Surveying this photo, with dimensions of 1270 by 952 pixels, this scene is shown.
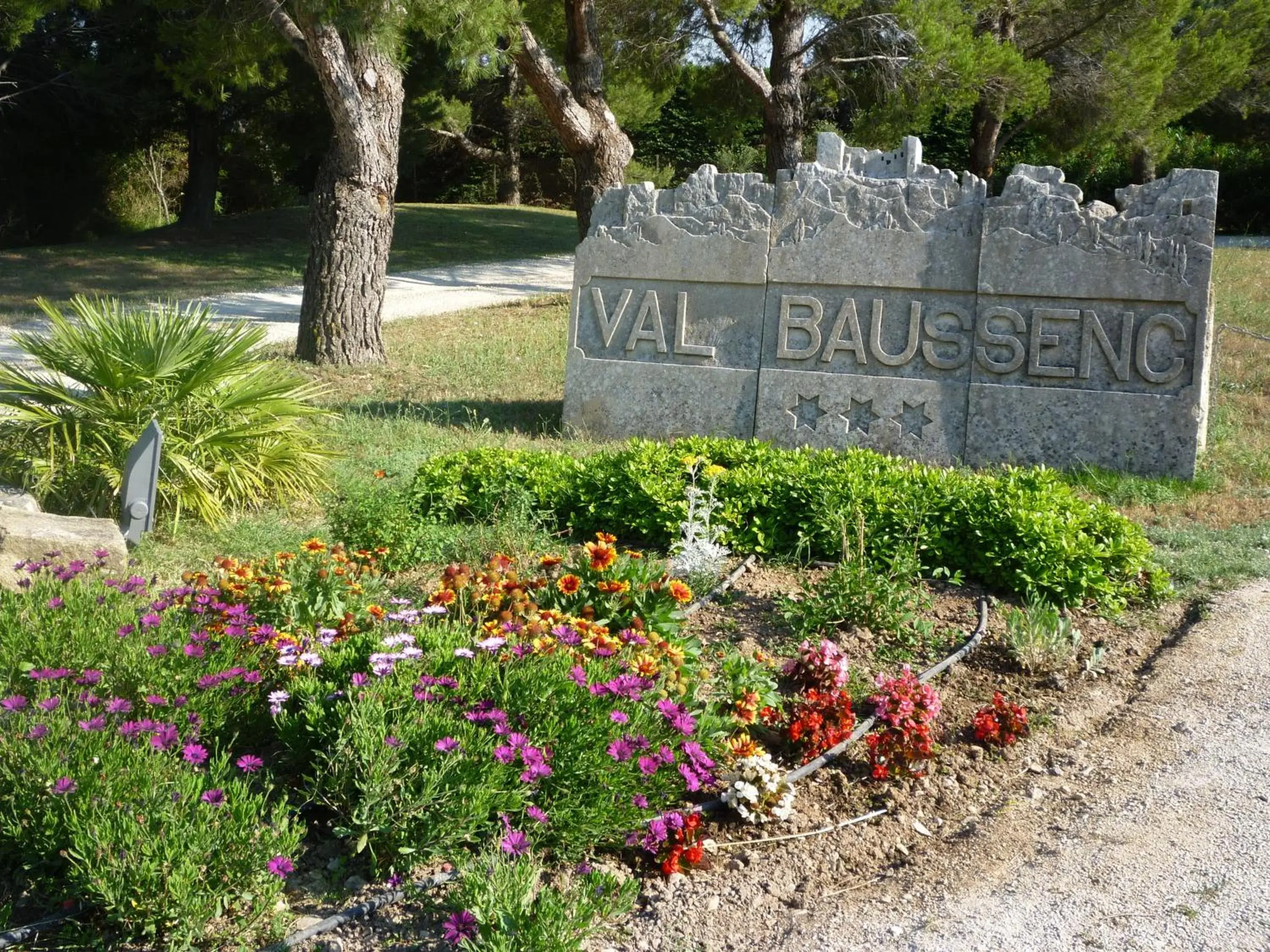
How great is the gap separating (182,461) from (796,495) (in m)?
3.03

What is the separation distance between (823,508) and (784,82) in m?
11.2

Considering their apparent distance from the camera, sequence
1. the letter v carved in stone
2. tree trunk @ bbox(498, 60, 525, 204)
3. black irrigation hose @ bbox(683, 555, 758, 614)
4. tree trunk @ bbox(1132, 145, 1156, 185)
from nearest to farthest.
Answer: black irrigation hose @ bbox(683, 555, 758, 614) < the letter v carved in stone < tree trunk @ bbox(1132, 145, 1156, 185) < tree trunk @ bbox(498, 60, 525, 204)

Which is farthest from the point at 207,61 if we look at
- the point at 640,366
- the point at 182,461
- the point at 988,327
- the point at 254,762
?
the point at 254,762

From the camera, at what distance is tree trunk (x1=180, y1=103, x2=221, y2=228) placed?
74.8 ft

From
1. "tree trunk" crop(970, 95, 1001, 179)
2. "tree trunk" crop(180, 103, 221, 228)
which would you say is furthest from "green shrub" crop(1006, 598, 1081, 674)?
"tree trunk" crop(180, 103, 221, 228)

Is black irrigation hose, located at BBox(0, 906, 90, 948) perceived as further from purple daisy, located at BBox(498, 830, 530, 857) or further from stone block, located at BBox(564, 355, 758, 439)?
stone block, located at BBox(564, 355, 758, 439)

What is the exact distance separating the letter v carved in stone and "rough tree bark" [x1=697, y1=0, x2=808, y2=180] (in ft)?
25.3

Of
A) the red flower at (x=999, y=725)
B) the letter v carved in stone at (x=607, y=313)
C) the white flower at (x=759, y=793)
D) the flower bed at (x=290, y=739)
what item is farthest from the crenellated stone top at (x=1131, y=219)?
the white flower at (x=759, y=793)

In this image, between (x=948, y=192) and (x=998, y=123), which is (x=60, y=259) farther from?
(x=948, y=192)

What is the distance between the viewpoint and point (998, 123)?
20172 millimetres

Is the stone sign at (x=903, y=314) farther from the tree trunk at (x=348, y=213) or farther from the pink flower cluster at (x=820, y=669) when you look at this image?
the pink flower cluster at (x=820, y=669)

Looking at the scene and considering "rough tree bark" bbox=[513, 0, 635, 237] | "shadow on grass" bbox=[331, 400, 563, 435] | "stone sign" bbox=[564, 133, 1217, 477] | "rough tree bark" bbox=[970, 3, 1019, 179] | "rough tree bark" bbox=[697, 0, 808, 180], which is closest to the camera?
"stone sign" bbox=[564, 133, 1217, 477]

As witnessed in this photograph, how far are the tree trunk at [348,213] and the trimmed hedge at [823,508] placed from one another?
478 cm

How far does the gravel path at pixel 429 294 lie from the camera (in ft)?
47.3
